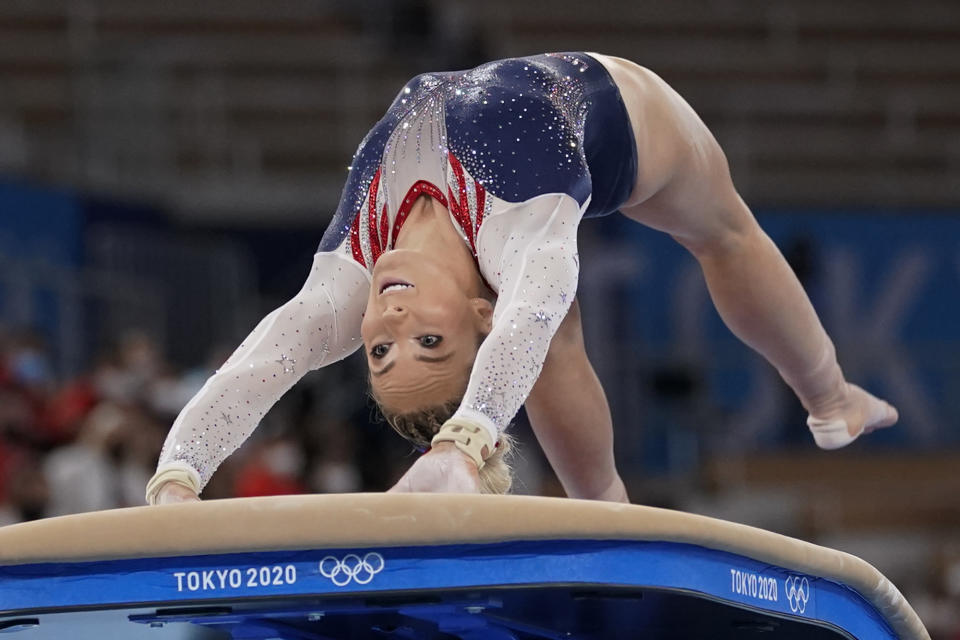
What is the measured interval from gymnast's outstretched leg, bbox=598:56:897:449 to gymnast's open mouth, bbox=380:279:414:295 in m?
0.67

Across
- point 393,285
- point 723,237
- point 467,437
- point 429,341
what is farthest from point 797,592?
point 723,237

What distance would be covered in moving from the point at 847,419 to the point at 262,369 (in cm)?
149

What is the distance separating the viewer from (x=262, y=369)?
242cm

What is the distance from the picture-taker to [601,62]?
2.88m

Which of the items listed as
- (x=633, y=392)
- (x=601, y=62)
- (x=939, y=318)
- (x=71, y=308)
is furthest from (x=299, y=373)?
(x=939, y=318)

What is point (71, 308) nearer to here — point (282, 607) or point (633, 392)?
point (633, 392)

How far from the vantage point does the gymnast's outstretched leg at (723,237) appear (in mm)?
2887

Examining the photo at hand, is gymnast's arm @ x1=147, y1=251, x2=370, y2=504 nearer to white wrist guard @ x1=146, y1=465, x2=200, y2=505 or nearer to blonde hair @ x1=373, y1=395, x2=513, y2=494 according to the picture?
white wrist guard @ x1=146, y1=465, x2=200, y2=505

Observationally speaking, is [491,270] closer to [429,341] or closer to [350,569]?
[429,341]

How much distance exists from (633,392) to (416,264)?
5.46 metres

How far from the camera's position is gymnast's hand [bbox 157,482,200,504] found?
→ 2.24 m

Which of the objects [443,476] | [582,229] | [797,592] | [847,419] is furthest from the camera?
[582,229]

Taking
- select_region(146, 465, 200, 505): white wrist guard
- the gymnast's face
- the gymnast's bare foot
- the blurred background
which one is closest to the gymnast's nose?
the gymnast's face

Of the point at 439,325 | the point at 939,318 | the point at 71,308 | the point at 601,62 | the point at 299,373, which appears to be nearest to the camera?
the point at 439,325
